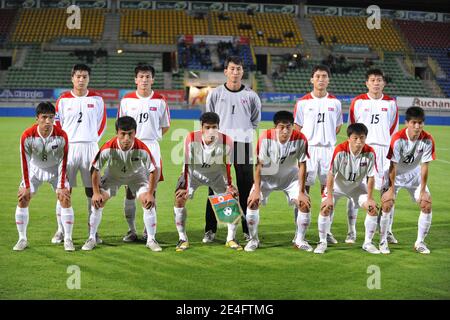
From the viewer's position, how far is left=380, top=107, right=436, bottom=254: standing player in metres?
6.60

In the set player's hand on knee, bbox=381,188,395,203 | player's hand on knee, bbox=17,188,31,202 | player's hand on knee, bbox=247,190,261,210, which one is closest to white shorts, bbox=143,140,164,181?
player's hand on knee, bbox=247,190,261,210

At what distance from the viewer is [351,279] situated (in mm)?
5484

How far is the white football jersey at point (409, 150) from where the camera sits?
667 cm

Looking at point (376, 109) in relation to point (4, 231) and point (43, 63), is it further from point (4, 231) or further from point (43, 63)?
point (43, 63)

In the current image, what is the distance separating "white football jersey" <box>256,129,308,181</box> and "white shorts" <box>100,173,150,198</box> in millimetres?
1372

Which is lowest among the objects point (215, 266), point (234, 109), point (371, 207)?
point (215, 266)

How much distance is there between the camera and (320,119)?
23.9 ft

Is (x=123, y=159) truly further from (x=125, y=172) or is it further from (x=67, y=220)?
(x=67, y=220)

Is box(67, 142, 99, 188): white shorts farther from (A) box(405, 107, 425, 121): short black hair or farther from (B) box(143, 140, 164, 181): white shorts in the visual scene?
(A) box(405, 107, 425, 121): short black hair

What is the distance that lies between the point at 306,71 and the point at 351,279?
34.3m

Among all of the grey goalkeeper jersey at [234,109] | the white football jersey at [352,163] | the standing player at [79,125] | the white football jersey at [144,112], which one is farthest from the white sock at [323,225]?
the standing player at [79,125]

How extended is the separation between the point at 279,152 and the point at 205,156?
0.87 metres

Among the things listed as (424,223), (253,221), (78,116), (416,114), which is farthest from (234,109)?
(424,223)

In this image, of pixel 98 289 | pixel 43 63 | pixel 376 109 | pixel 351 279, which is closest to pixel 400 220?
pixel 376 109
